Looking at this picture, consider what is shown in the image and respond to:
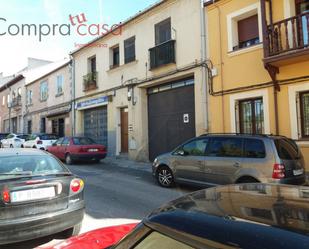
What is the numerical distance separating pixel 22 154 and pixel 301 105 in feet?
25.6

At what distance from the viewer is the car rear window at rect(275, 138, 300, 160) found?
6574 millimetres

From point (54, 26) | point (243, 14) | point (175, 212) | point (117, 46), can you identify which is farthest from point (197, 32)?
point (175, 212)

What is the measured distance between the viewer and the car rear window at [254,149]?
667 cm

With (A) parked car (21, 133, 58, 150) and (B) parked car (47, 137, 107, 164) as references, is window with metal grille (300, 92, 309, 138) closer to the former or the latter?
(B) parked car (47, 137, 107, 164)

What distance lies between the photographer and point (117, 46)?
54.6 ft

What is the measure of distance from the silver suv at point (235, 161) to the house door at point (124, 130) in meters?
7.76

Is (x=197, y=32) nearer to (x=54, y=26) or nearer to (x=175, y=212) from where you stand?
(x=54, y=26)

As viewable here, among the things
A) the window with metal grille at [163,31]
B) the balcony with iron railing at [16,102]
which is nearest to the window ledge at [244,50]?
the window with metal grille at [163,31]

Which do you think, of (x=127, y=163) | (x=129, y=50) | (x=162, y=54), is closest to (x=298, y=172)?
(x=162, y=54)

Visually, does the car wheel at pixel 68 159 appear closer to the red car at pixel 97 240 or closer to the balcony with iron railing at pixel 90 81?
the balcony with iron railing at pixel 90 81

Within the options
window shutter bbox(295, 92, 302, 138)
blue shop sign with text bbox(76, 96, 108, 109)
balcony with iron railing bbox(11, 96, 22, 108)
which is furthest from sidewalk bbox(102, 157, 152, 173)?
balcony with iron railing bbox(11, 96, 22, 108)

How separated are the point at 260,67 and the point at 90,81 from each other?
438 inches

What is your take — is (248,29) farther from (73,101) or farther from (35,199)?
(73,101)

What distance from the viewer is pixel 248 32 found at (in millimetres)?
10656
